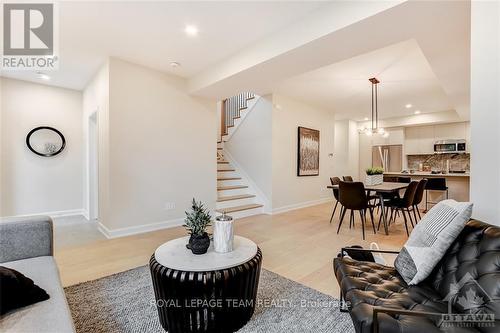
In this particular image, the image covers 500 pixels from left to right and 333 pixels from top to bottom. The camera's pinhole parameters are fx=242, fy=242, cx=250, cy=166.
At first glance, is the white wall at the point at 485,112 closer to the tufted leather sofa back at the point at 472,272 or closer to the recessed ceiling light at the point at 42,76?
the tufted leather sofa back at the point at 472,272

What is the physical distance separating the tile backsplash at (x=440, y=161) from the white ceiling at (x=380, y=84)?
1489 mm

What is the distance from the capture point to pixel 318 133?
652cm

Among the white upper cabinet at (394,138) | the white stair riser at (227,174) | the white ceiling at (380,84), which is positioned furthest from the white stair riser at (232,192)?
the white upper cabinet at (394,138)

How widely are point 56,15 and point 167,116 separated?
184cm

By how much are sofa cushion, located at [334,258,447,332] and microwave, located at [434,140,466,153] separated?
6.77 metres

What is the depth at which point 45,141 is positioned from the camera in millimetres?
4602

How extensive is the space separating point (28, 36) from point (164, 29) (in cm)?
160

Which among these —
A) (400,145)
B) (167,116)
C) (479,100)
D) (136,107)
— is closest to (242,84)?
(167,116)

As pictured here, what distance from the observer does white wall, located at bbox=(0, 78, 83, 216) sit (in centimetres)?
427

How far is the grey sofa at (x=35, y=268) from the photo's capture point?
1007 mm

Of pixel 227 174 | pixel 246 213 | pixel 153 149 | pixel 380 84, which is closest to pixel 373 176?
pixel 380 84

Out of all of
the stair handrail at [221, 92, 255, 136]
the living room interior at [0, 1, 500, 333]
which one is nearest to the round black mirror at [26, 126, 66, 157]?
the living room interior at [0, 1, 500, 333]

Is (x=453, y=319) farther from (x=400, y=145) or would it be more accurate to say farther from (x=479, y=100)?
(x=400, y=145)

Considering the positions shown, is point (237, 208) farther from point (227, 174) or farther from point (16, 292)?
point (16, 292)
